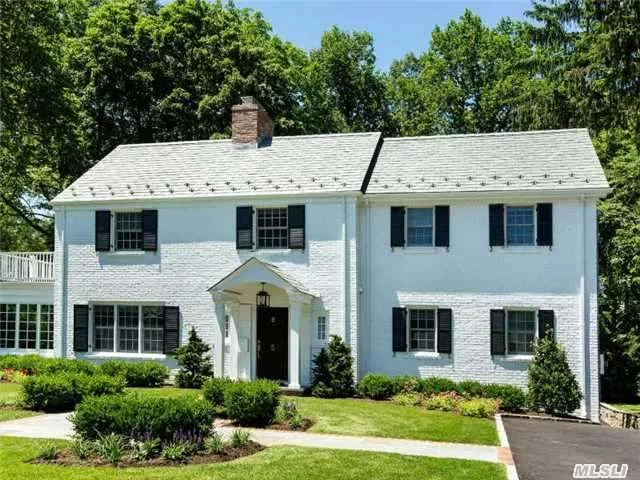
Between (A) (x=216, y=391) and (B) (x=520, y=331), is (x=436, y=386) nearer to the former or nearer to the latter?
(B) (x=520, y=331)

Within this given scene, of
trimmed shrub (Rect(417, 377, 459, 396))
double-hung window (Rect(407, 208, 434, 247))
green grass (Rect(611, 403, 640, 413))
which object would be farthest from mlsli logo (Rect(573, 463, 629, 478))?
green grass (Rect(611, 403, 640, 413))

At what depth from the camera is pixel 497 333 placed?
2027cm

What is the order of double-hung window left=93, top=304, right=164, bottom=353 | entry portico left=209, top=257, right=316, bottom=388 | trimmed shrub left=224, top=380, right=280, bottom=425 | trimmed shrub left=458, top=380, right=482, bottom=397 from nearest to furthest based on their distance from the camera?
trimmed shrub left=224, top=380, right=280, bottom=425, trimmed shrub left=458, top=380, right=482, bottom=397, entry portico left=209, top=257, right=316, bottom=388, double-hung window left=93, top=304, right=164, bottom=353

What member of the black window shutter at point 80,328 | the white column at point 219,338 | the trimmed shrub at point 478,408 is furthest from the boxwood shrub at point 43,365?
the trimmed shrub at point 478,408

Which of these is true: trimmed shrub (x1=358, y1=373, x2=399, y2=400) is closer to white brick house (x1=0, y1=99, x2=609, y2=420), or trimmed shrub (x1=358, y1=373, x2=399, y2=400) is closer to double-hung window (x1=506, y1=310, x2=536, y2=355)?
white brick house (x1=0, y1=99, x2=609, y2=420)

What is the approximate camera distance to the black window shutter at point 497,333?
66.3ft

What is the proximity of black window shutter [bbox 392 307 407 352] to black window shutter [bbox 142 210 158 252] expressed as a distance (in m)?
8.19

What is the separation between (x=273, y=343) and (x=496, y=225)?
7.77 m

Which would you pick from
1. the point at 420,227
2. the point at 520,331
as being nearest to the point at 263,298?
the point at 420,227

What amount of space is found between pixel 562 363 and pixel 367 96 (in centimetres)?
3161

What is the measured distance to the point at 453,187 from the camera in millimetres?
21016

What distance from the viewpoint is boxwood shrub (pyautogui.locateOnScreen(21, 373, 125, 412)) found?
634 inches

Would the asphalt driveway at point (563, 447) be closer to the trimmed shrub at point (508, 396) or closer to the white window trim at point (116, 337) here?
the trimmed shrub at point (508, 396)

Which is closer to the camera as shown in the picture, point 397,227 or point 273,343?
point 397,227
